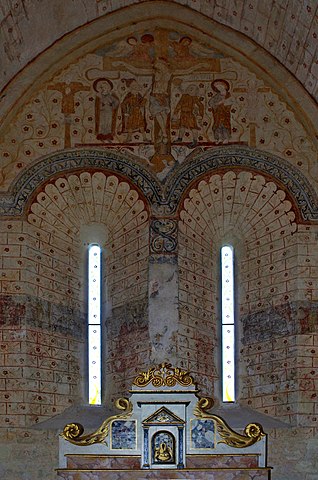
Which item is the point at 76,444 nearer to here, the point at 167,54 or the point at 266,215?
the point at 266,215

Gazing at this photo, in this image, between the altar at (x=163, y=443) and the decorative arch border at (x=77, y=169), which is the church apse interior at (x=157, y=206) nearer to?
the decorative arch border at (x=77, y=169)

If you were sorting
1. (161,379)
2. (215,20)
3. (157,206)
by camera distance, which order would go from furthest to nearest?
(215,20)
(157,206)
(161,379)

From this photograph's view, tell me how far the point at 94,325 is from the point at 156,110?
10.9ft

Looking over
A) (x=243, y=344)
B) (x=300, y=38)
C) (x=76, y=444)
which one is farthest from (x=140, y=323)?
(x=300, y=38)

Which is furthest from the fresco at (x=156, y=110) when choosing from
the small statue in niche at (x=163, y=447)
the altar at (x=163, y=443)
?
the small statue in niche at (x=163, y=447)

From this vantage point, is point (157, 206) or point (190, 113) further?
point (190, 113)

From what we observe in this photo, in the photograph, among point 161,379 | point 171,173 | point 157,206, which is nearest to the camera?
point 161,379

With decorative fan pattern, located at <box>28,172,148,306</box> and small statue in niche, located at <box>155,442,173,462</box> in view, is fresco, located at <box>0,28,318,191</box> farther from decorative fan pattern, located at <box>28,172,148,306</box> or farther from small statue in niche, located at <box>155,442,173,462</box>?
small statue in niche, located at <box>155,442,173,462</box>

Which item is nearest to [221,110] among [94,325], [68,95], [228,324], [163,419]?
[68,95]

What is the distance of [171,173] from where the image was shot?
1909cm

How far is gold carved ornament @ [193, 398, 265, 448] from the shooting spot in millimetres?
16078

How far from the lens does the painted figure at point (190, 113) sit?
19.3 metres

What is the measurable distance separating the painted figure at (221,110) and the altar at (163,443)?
4364 millimetres

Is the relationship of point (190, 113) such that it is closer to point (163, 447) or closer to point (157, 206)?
point (157, 206)
